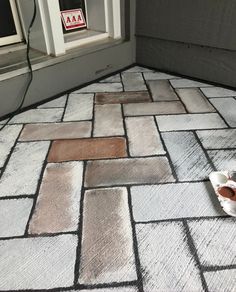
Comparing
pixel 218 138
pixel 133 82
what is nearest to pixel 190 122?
pixel 218 138

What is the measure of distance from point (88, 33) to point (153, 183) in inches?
53.0

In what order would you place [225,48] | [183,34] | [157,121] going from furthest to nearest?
1. [183,34]
2. [225,48]
3. [157,121]

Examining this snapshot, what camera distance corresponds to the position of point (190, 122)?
1.47 metres

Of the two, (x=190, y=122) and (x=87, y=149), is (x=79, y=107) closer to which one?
(x=87, y=149)

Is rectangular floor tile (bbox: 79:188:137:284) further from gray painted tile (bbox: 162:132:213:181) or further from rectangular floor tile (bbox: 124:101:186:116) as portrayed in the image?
rectangular floor tile (bbox: 124:101:186:116)

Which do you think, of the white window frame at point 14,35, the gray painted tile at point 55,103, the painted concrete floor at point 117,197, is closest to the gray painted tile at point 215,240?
the painted concrete floor at point 117,197

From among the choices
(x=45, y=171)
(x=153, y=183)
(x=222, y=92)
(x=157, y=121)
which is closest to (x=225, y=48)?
(x=222, y=92)

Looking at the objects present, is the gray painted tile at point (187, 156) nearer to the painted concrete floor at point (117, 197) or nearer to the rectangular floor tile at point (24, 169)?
the painted concrete floor at point (117, 197)

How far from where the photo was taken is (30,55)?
169 cm

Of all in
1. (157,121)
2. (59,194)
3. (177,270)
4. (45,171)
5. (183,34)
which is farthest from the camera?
(183,34)

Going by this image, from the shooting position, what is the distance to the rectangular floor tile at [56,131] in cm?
139

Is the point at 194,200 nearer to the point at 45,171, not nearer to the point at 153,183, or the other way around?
the point at 153,183

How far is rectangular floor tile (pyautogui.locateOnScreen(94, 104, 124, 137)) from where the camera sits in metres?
1.42

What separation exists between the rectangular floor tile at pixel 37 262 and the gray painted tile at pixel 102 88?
3.80 feet
